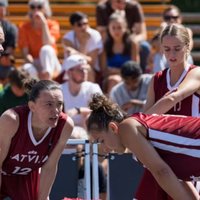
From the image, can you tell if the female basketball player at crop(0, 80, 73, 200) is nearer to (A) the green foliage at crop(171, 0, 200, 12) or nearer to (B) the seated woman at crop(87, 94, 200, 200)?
(B) the seated woman at crop(87, 94, 200, 200)

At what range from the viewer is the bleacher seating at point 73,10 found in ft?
35.6

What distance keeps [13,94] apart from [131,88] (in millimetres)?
1247

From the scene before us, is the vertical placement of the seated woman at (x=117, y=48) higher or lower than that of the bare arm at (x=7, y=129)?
higher

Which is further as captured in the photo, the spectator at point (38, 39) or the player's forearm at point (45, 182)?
the spectator at point (38, 39)

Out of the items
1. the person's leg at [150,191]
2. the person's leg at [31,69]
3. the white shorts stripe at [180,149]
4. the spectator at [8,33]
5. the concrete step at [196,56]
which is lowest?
the person's leg at [150,191]

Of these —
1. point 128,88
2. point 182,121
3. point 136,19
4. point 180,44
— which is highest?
point 136,19

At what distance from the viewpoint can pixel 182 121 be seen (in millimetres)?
4398

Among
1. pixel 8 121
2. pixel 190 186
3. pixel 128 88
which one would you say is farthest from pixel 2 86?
pixel 190 186

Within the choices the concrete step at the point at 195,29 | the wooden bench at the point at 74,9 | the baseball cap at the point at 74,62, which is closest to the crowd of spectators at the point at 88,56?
the baseball cap at the point at 74,62

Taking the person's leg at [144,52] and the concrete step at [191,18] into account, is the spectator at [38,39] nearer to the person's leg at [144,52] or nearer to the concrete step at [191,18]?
the person's leg at [144,52]

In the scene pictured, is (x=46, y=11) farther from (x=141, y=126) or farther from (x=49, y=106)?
(x=141, y=126)

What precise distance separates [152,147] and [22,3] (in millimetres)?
7285

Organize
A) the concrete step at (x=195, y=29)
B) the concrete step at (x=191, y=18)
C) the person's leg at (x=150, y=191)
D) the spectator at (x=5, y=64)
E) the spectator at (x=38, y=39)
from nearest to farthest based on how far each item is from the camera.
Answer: the person's leg at (x=150, y=191) → the spectator at (x=38, y=39) → the spectator at (x=5, y=64) → the concrete step at (x=195, y=29) → the concrete step at (x=191, y=18)

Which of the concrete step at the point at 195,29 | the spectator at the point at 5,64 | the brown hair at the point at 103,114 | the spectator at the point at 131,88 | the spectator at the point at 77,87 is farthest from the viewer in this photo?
the concrete step at the point at 195,29
